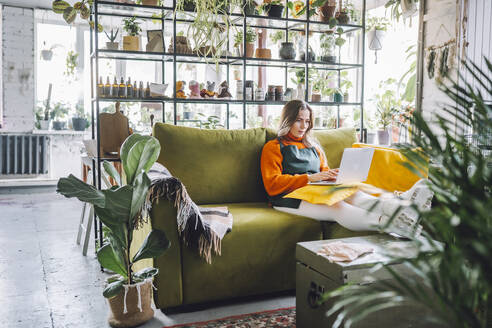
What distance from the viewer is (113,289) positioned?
2.02m

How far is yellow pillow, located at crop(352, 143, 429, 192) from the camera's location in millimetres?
2664

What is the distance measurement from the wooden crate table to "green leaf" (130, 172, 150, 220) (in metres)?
0.73

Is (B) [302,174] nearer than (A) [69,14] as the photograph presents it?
Yes

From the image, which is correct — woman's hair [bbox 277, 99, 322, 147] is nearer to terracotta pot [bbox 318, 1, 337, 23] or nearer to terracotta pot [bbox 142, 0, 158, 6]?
terracotta pot [bbox 142, 0, 158, 6]

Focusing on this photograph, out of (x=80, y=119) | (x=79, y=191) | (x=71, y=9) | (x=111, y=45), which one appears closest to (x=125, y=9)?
(x=111, y=45)

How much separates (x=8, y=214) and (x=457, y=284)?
506 centimetres

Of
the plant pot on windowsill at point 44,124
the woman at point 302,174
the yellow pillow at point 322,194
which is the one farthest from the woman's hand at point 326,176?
the plant pot on windowsill at point 44,124

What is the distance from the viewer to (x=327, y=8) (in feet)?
13.7

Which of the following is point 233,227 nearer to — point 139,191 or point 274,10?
point 139,191

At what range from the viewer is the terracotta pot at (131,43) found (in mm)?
3547

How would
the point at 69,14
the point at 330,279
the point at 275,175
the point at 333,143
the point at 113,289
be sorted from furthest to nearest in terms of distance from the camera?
the point at 333,143 < the point at 69,14 < the point at 275,175 < the point at 113,289 < the point at 330,279

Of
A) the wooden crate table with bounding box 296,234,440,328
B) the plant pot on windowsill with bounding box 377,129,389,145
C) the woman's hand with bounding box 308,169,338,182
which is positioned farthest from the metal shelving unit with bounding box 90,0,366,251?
the wooden crate table with bounding box 296,234,440,328

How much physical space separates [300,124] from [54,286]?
1859 mm

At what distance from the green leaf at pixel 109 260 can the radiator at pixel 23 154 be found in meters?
5.05
